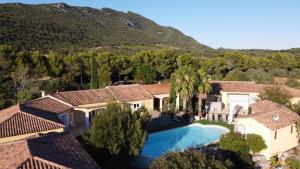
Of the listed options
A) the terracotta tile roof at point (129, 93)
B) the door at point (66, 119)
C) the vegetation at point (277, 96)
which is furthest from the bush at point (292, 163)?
the door at point (66, 119)

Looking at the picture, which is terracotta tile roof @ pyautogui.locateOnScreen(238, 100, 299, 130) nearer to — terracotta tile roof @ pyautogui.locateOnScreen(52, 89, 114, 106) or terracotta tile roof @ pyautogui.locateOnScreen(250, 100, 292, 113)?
terracotta tile roof @ pyautogui.locateOnScreen(250, 100, 292, 113)

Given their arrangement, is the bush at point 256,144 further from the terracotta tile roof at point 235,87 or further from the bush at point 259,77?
the bush at point 259,77

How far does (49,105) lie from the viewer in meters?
32.0

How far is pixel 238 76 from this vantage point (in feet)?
185

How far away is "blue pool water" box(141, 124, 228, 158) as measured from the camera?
101 ft

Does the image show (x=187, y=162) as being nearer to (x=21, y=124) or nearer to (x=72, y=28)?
(x=21, y=124)

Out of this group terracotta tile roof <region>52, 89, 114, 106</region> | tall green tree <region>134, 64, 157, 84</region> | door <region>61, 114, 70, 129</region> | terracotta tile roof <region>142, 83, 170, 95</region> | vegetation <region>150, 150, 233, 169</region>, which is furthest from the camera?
tall green tree <region>134, 64, 157, 84</region>

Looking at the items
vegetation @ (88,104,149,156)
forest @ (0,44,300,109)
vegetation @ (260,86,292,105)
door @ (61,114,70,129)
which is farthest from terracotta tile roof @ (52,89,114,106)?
vegetation @ (260,86,292,105)

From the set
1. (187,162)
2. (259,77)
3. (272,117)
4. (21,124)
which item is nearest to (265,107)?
(272,117)

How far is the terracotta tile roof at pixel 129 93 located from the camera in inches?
1505

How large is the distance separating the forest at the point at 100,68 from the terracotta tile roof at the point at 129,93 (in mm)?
9801

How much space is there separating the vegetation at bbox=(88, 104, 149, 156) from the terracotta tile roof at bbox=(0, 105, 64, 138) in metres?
4.08

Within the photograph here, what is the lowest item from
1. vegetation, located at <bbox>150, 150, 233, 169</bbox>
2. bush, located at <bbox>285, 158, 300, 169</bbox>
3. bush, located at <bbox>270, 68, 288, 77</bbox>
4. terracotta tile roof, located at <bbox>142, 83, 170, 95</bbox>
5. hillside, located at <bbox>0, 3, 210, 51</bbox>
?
bush, located at <bbox>285, 158, 300, 169</bbox>

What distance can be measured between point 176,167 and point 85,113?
753 inches
